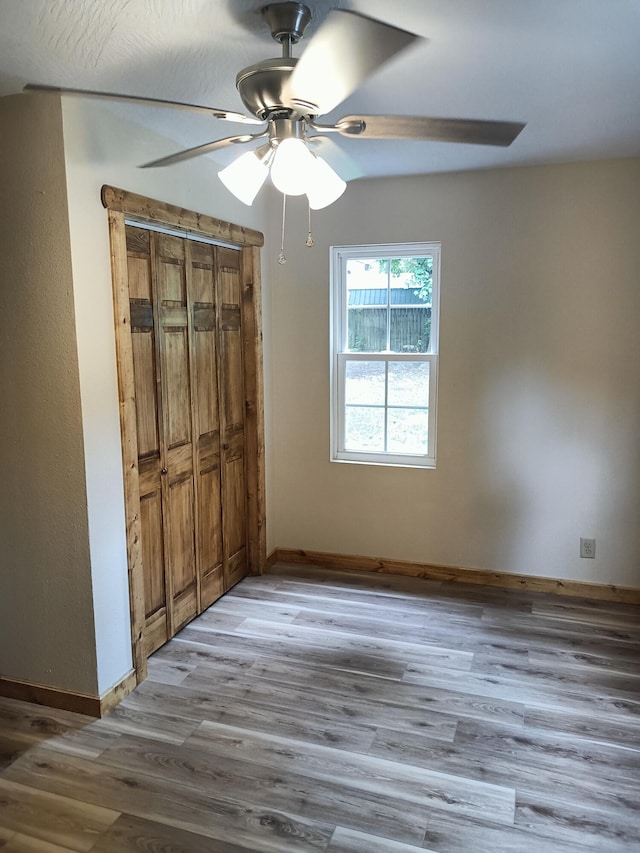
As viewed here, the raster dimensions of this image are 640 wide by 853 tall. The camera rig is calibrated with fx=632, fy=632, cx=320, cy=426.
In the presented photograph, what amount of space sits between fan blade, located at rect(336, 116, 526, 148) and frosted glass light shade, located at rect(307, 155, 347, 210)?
0.11 m

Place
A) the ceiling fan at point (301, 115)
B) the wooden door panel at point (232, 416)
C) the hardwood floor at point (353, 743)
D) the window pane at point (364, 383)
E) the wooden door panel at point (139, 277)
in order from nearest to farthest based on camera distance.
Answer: the ceiling fan at point (301, 115) < the hardwood floor at point (353, 743) < the wooden door panel at point (139, 277) < the wooden door panel at point (232, 416) < the window pane at point (364, 383)

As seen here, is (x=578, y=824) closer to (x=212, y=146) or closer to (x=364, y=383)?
(x=212, y=146)

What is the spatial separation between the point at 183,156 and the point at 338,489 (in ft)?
8.21

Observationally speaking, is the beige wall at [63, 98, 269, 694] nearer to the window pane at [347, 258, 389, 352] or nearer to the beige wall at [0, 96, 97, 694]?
the beige wall at [0, 96, 97, 694]

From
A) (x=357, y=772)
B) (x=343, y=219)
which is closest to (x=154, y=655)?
(x=357, y=772)

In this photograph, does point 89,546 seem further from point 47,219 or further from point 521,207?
point 521,207

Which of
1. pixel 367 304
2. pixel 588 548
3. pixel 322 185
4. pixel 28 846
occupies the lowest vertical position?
pixel 28 846

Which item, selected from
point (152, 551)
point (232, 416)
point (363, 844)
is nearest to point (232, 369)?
point (232, 416)

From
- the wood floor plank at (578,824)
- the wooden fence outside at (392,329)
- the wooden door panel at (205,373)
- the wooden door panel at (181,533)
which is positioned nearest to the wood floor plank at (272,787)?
the wood floor plank at (578,824)

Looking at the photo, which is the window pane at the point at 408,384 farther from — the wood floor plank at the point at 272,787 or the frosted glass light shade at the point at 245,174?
the wood floor plank at the point at 272,787

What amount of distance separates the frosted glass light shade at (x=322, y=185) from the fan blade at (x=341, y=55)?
0.64 feet

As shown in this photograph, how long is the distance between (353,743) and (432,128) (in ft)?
7.14

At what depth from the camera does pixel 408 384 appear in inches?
155

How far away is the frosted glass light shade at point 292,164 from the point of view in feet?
5.62
